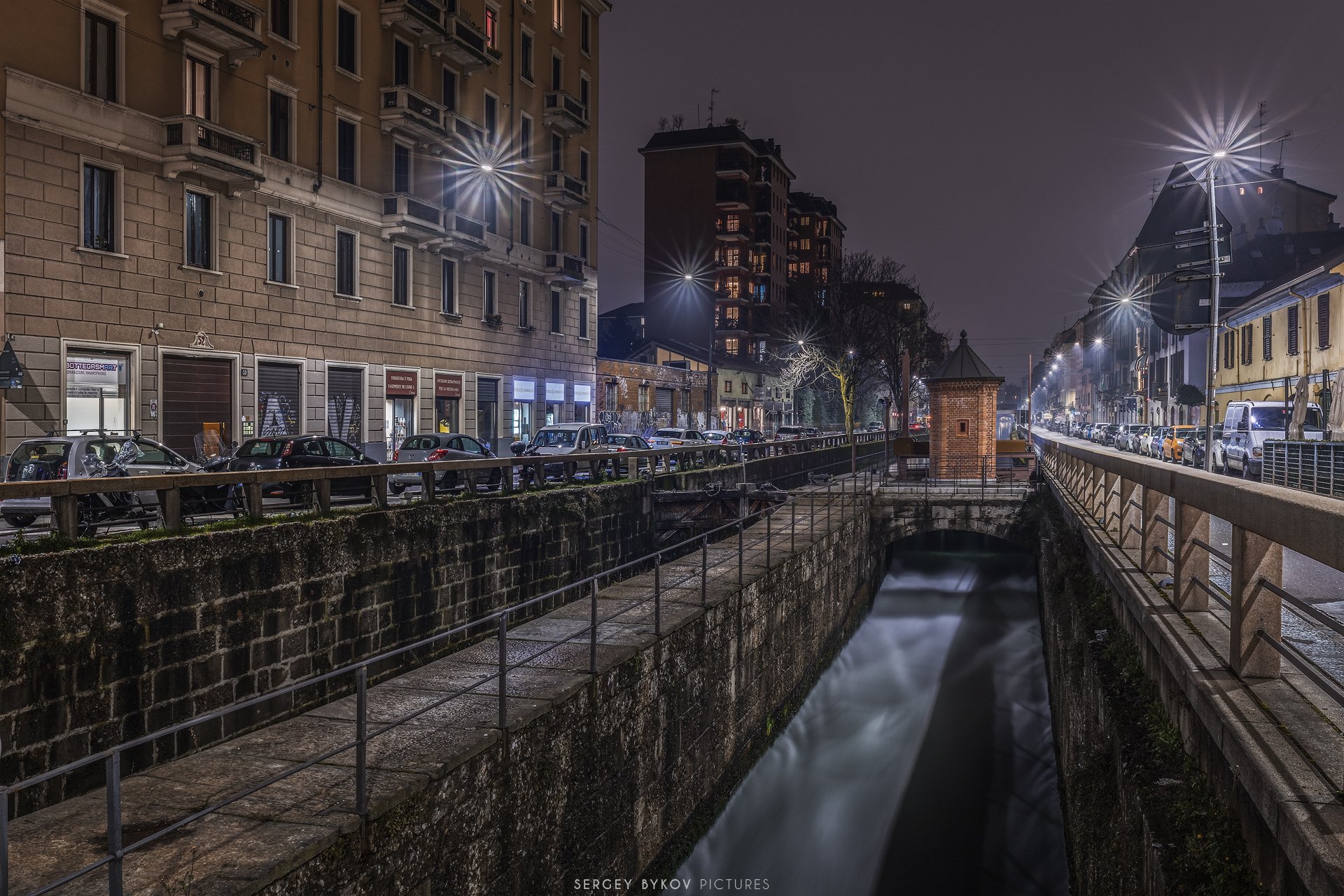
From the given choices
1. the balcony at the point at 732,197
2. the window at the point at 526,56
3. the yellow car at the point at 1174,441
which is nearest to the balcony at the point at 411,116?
the window at the point at 526,56

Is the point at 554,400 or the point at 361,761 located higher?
the point at 554,400

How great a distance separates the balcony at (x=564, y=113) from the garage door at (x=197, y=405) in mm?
20535

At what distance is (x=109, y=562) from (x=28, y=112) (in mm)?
15620

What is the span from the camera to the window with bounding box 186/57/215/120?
22422 mm

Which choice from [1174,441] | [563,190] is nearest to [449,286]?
[563,190]

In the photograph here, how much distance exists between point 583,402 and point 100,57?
24.6 metres

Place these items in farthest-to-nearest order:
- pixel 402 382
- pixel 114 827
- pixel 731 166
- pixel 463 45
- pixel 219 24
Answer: pixel 731 166
pixel 463 45
pixel 402 382
pixel 219 24
pixel 114 827

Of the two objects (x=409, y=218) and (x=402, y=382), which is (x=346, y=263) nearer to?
(x=409, y=218)

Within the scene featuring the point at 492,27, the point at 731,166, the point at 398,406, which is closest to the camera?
the point at 398,406

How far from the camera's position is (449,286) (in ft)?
108

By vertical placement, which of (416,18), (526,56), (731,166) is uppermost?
(731,166)

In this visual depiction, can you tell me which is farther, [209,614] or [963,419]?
[963,419]

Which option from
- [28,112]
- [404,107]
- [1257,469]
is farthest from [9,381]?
[1257,469]

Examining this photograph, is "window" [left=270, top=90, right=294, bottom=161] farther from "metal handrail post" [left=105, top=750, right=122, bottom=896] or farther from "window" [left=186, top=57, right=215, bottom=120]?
"metal handrail post" [left=105, top=750, right=122, bottom=896]
